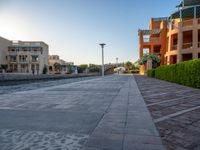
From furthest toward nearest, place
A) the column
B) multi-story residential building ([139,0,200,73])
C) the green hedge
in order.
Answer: multi-story residential building ([139,0,200,73]) < the column < the green hedge

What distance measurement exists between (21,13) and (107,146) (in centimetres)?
1962

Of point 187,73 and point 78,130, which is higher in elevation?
point 187,73

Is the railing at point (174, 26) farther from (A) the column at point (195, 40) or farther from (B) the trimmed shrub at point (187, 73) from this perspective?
(B) the trimmed shrub at point (187, 73)

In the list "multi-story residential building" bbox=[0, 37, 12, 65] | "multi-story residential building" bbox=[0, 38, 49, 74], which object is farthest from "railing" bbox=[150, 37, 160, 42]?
"multi-story residential building" bbox=[0, 37, 12, 65]

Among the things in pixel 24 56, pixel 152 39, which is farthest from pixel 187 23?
pixel 24 56

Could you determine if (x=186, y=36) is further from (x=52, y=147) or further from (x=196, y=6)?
(x=52, y=147)

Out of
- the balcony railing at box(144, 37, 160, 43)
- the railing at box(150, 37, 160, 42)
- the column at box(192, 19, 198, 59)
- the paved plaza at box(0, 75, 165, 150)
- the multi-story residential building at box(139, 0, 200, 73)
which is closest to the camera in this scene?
the paved plaza at box(0, 75, 165, 150)

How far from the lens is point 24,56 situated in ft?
240

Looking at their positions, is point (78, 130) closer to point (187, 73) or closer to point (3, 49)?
point (187, 73)

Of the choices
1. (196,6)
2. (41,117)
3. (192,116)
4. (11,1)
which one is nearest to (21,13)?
(11,1)

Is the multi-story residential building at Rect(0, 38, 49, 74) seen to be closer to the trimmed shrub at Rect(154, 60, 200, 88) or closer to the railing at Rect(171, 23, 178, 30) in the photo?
the railing at Rect(171, 23, 178, 30)

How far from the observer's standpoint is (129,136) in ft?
11.1

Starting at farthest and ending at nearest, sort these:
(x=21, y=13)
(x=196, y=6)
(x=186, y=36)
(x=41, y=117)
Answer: (x=186, y=36) < (x=196, y=6) < (x=21, y=13) < (x=41, y=117)

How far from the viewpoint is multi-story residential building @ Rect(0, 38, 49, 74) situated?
7212 cm
